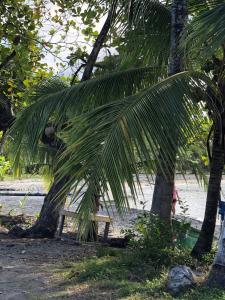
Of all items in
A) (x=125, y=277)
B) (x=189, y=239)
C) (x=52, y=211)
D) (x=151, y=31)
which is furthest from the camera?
(x=52, y=211)

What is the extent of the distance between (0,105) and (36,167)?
127 inches

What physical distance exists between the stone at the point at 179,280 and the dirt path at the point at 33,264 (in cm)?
105

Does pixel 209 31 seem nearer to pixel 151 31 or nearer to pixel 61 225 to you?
pixel 151 31

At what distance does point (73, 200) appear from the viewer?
5.30 meters

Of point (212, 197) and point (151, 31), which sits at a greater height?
point (151, 31)

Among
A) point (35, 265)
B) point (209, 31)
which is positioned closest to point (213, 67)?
point (209, 31)

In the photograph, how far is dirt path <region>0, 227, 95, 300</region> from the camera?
6.54m

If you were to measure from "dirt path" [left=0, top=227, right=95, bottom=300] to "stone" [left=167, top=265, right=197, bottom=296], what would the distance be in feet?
3.45

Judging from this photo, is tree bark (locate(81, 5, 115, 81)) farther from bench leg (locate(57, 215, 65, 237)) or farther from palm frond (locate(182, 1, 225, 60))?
palm frond (locate(182, 1, 225, 60))

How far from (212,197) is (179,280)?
2.32 metres

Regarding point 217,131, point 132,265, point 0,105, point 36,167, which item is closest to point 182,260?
point 132,265

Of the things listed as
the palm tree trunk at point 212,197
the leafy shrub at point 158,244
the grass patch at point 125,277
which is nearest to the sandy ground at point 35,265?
the grass patch at point 125,277

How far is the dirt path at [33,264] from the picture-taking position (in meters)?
6.54

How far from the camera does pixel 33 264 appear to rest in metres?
8.17
